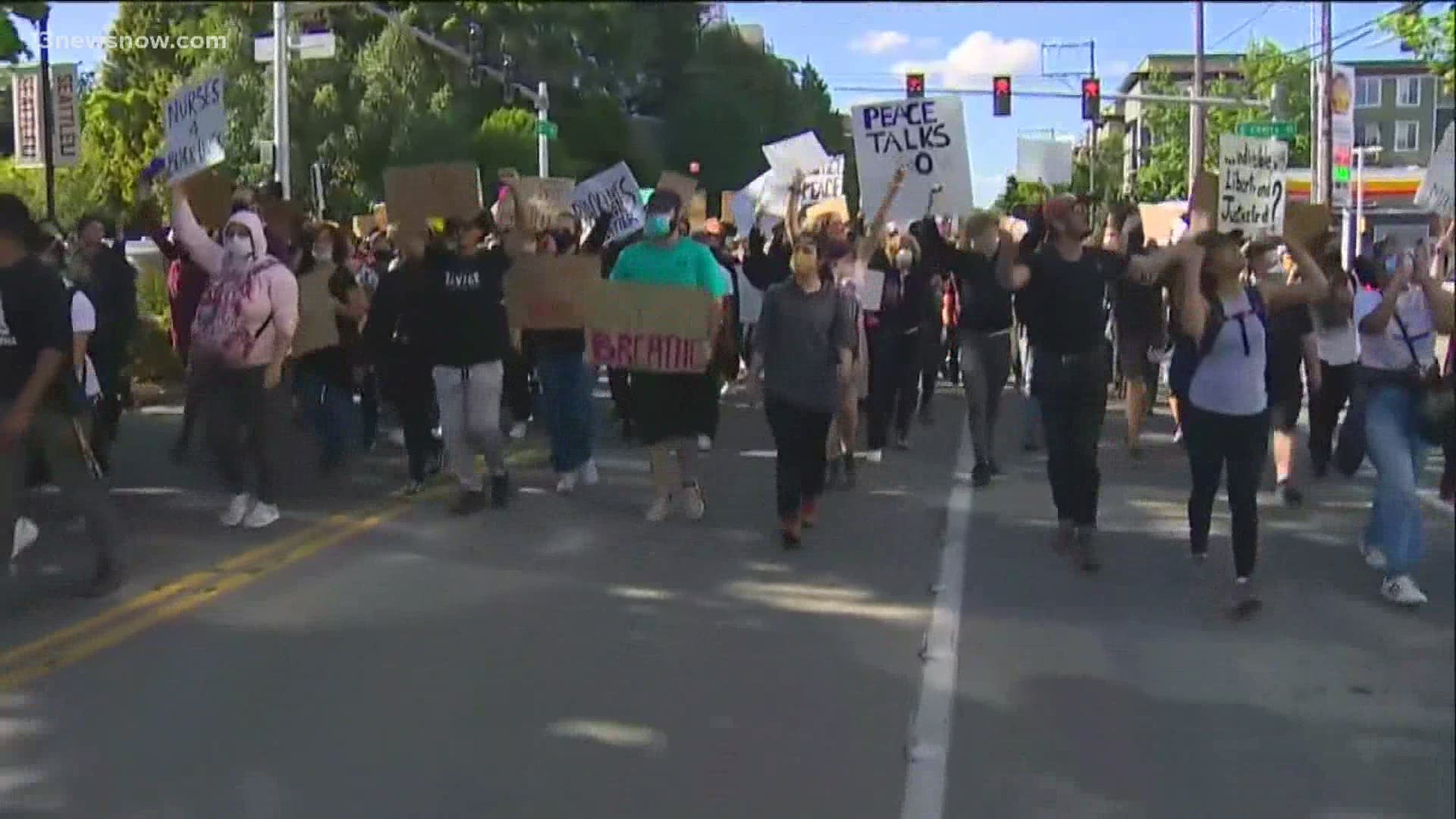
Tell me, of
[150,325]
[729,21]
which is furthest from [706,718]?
[150,325]

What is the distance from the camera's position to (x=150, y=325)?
1931 centimetres

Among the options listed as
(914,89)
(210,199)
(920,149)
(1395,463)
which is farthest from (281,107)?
(1395,463)

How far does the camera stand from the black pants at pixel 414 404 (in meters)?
11.4

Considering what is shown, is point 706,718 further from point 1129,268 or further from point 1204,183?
point 1204,183

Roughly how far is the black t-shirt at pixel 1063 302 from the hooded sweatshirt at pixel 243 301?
3.92 meters

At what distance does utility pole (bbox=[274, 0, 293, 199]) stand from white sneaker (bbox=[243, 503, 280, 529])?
237 centimetres

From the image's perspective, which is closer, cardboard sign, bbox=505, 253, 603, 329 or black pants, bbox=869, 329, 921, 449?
cardboard sign, bbox=505, 253, 603, 329

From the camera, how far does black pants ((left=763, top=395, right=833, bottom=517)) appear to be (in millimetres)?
9969

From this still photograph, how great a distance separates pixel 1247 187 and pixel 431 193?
621 centimetres

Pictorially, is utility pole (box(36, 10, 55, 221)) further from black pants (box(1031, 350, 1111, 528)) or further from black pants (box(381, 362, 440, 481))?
black pants (box(1031, 350, 1111, 528))

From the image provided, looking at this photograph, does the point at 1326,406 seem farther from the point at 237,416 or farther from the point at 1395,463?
the point at 237,416

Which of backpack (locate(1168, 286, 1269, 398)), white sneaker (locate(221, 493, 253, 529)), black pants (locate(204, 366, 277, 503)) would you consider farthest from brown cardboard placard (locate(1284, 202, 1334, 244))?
white sneaker (locate(221, 493, 253, 529))

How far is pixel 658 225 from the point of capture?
11.0m

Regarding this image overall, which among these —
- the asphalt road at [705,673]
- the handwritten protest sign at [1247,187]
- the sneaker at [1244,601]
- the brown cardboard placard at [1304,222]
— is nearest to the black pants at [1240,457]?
the sneaker at [1244,601]
